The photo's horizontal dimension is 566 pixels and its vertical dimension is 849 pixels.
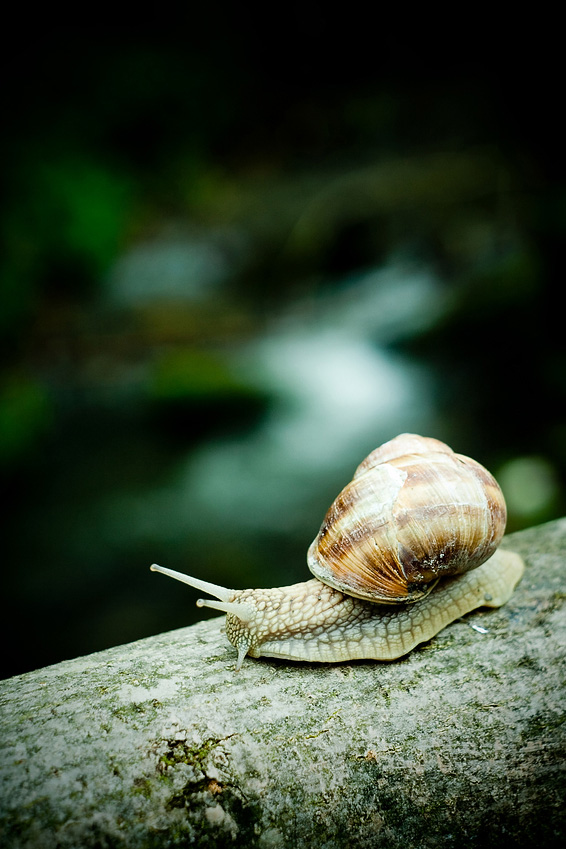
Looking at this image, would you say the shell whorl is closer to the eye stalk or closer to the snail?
the snail

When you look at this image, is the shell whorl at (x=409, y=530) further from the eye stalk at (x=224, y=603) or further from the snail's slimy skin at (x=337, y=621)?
the eye stalk at (x=224, y=603)

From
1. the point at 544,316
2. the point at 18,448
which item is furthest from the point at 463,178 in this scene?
the point at 18,448

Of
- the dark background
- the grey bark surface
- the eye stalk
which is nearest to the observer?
the grey bark surface

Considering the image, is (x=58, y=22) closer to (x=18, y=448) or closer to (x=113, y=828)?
(x=18, y=448)

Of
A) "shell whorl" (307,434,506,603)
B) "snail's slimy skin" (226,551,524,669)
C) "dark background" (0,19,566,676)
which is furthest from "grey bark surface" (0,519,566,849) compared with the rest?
"dark background" (0,19,566,676)

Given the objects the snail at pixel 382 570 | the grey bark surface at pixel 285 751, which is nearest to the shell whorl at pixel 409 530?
the snail at pixel 382 570

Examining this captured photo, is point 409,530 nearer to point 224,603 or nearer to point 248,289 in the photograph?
point 224,603
